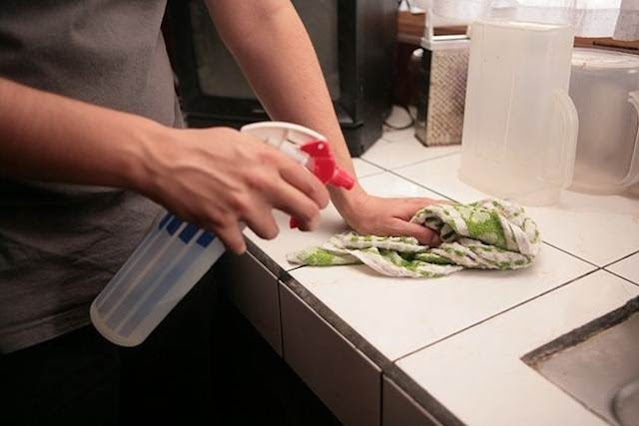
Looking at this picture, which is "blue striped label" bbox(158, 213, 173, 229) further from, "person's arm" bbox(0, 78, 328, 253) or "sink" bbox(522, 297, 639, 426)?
"sink" bbox(522, 297, 639, 426)

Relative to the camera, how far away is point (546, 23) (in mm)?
760

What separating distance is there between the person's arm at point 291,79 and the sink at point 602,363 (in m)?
0.19

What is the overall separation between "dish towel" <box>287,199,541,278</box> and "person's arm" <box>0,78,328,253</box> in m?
0.24

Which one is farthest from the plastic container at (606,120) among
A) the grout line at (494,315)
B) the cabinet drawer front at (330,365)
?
the cabinet drawer front at (330,365)

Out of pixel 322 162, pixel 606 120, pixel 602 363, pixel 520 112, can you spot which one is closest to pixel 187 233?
pixel 322 162

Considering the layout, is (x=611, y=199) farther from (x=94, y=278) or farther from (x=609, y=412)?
(x=94, y=278)

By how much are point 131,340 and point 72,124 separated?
252mm

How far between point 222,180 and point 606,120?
641 millimetres

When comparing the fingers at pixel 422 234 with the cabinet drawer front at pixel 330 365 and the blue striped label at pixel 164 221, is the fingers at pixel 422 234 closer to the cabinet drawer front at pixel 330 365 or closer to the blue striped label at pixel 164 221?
the cabinet drawer front at pixel 330 365

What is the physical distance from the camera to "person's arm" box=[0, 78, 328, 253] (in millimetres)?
370

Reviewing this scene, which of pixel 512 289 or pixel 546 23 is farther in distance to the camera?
pixel 546 23

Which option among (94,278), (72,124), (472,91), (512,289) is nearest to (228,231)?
(72,124)

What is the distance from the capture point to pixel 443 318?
1.80 ft

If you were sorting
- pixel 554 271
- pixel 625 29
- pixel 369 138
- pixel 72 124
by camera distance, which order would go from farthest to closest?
pixel 369 138, pixel 625 29, pixel 554 271, pixel 72 124
